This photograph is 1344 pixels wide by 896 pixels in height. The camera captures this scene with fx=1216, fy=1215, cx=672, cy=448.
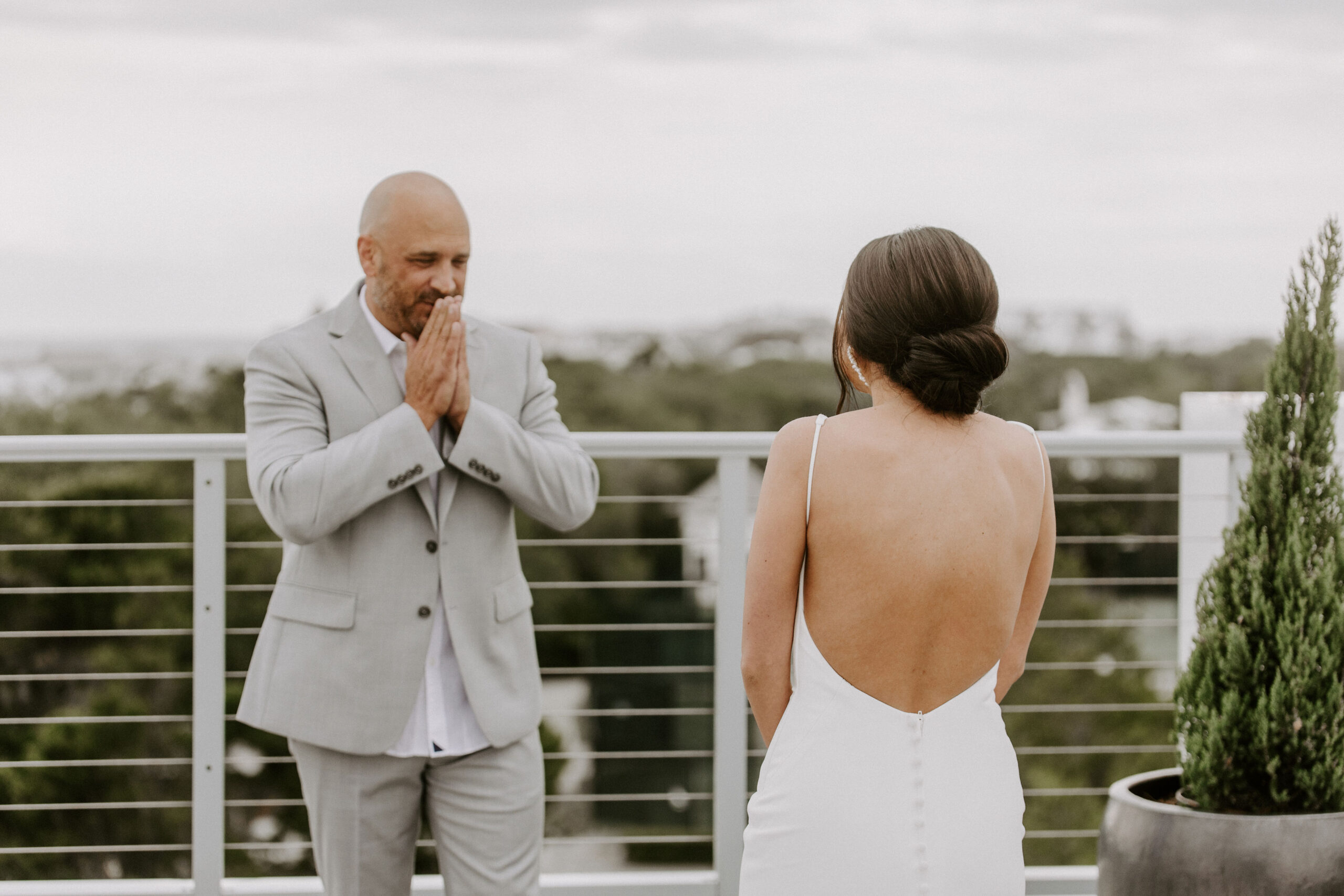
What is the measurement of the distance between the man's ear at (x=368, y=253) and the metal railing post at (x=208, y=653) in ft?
2.92

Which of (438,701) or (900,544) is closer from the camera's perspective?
(900,544)

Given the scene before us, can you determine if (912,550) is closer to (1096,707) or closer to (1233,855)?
(1233,855)

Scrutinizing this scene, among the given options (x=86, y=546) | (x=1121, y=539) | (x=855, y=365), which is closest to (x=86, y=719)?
(x=86, y=546)

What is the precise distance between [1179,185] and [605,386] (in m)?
14.2

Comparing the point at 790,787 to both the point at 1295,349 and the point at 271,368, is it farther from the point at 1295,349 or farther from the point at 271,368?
the point at 1295,349

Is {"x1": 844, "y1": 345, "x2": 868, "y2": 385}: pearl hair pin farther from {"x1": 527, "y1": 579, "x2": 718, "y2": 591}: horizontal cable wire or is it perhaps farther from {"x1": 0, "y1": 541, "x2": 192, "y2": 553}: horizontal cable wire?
{"x1": 0, "y1": 541, "x2": 192, "y2": 553}: horizontal cable wire

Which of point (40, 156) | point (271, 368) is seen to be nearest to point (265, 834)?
point (40, 156)

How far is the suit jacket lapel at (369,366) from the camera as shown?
7.30 ft

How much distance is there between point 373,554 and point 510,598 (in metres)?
0.27

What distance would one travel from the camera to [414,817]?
2295mm

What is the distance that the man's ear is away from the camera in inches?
86.4

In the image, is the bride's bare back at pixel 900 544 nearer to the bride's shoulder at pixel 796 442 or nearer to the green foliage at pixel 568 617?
the bride's shoulder at pixel 796 442

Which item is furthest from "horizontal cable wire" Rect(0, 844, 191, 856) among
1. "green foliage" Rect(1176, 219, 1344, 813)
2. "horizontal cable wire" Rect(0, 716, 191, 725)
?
"green foliage" Rect(1176, 219, 1344, 813)

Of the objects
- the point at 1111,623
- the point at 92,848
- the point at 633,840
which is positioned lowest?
the point at 92,848
